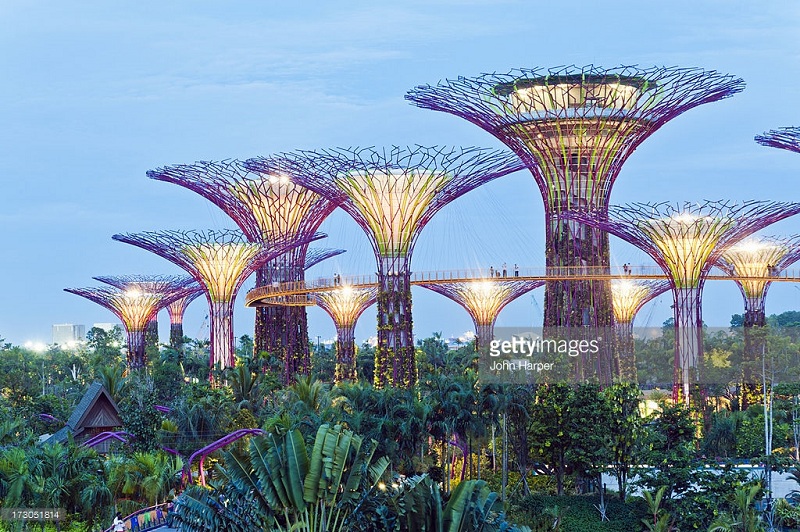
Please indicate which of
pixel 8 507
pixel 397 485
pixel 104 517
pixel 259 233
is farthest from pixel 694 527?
pixel 259 233

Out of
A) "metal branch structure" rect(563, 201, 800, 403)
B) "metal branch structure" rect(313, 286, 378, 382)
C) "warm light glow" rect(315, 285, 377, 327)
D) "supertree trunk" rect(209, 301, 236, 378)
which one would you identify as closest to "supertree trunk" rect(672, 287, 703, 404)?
"metal branch structure" rect(563, 201, 800, 403)

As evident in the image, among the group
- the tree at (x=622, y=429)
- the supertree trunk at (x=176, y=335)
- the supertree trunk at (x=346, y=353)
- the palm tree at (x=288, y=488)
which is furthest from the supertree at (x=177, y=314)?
the palm tree at (x=288, y=488)

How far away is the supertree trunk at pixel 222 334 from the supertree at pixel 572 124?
59.2 feet

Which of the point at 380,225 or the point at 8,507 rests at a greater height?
the point at 380,225

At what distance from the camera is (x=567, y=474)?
37.3 meters

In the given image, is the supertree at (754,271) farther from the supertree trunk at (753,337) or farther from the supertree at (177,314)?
the supertree at (177,314)

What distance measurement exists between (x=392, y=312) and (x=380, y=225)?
368 cm

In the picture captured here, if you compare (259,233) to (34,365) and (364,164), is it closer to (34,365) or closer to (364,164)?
(364,164)

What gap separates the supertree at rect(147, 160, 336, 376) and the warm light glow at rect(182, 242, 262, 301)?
160cm

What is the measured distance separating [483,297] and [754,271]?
669 inches

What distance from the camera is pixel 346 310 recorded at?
7450 cm

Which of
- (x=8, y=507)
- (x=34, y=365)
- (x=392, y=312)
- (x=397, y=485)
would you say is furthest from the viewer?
(x=34, y=365)

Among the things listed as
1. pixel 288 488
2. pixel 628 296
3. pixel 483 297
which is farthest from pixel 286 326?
pixel 288 488

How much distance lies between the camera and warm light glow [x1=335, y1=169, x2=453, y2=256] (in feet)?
155
